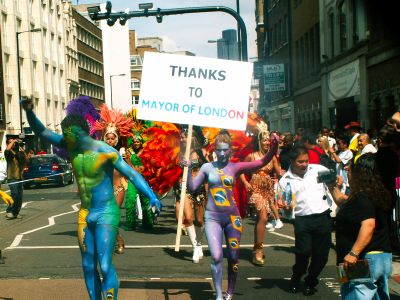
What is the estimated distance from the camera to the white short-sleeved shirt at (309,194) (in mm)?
7270

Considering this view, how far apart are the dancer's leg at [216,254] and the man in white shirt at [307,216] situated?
102 cm

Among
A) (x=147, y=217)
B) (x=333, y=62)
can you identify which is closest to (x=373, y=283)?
(x=147, y=217)

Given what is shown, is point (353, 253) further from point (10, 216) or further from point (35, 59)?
point (35, 59)

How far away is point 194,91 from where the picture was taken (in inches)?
288

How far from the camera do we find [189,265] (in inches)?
349

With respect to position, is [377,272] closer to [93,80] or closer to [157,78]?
[157,78]

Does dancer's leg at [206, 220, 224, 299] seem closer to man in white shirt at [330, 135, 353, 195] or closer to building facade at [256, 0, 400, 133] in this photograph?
man in white shirt at [330, 135, 353, 195]

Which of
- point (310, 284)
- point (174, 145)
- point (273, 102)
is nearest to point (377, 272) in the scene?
point (310, 284)

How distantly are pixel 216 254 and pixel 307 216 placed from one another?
1.19m

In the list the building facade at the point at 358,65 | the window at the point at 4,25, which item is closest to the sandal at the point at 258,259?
the building facade at the point at 358,65

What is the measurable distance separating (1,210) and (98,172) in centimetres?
1260

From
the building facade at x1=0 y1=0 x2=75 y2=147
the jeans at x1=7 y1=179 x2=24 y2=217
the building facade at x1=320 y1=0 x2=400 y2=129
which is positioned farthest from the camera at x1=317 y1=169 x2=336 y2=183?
the building facade at x1=0 y1=0 x2=75 y2=147

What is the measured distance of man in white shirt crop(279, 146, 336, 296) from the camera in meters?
7.27

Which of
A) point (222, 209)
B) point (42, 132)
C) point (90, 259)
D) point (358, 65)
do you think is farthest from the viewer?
point (358, 65)
